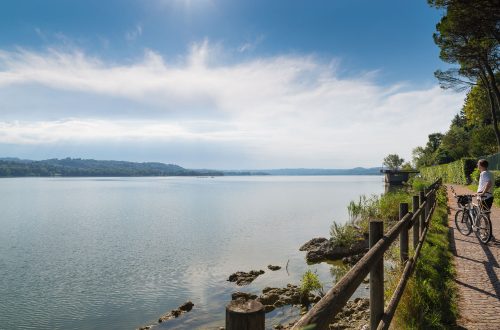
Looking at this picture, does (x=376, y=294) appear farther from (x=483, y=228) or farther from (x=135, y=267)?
(x=135, y=267)

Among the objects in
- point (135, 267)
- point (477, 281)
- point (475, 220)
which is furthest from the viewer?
point (135, 267)

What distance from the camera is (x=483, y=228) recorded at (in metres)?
11.8

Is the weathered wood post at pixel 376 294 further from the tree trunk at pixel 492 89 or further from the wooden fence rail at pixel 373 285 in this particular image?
the tree trunk at pixel 492 89

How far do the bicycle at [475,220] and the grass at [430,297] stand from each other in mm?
2655

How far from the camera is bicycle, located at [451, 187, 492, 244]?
11.6 metres

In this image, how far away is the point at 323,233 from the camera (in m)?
28.9

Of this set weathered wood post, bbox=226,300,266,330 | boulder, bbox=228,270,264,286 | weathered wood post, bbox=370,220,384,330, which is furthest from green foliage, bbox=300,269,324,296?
weathered wood post, bbox=226,300,266,330

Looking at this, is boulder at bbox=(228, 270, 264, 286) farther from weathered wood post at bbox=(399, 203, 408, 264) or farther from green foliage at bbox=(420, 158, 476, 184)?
green foliage at bbox=(420, 158, 476, 184)

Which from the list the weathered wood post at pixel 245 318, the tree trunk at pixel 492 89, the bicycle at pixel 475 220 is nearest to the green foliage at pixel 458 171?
the tree trunk at pixel 492 89

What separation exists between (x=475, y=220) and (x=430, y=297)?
718cm

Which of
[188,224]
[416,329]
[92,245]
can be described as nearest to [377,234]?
[416,329]

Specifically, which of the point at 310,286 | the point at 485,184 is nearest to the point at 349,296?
the point at 485,184

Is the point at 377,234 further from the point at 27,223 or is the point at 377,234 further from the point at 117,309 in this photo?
the point at 27,223

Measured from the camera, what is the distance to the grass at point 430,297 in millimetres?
5941
